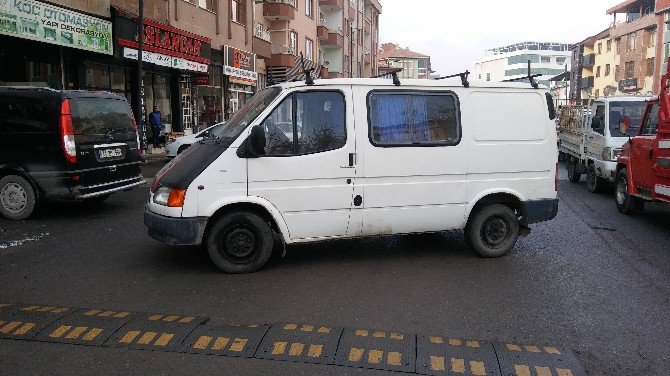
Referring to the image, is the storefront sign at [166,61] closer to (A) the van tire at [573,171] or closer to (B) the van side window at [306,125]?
(A) the van tire at [573,171]

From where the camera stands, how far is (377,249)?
7.24 metres

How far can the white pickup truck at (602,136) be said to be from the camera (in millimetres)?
12078

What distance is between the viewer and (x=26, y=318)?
466 cm

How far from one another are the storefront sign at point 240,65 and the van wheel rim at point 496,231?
22441 mm

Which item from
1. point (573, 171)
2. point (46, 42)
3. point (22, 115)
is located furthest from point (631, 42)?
point (22, 115)

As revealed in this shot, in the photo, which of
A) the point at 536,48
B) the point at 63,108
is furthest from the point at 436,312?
the point at 536,48

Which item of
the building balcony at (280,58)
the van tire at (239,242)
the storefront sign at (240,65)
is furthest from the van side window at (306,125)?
the building balcony at (280,58)

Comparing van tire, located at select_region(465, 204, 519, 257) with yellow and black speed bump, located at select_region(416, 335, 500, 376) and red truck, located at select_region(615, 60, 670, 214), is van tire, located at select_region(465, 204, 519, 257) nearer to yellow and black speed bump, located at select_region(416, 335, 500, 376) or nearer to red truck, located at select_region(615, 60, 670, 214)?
yellow and black speed bump, located at select_region(416, 335, 500, 376)

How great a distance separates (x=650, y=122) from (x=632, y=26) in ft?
203

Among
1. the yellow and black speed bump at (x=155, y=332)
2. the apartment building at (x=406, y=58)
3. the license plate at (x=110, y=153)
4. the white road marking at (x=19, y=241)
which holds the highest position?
the apartment building at (x=406, y=58)

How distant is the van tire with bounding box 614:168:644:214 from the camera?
9.82 meters

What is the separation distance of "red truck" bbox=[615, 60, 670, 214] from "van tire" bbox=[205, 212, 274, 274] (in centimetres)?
617

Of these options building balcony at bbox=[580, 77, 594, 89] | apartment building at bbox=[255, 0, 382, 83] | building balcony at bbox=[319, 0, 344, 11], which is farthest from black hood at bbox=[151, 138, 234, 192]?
building balcony at bbox=[580, 77, 594, 89]

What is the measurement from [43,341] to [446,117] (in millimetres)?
4569
